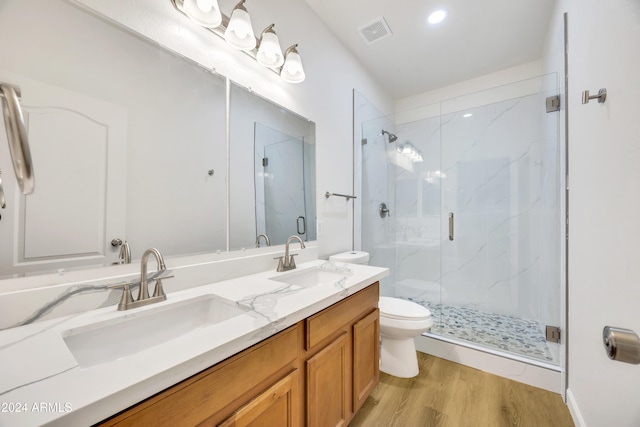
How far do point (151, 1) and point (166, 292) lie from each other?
47.5 inches

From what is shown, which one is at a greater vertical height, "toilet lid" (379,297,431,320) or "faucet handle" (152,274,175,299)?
"faucet handle" (152,274,175,299)

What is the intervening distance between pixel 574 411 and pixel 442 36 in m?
2.77

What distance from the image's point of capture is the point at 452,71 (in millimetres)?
2711

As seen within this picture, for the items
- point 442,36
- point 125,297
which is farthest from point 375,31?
point 125,297

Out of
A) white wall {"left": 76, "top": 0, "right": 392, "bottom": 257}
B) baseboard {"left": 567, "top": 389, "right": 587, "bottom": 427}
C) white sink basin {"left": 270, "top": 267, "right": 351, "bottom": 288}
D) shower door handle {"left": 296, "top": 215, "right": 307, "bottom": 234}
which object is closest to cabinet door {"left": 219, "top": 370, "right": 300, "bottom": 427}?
white sink basin {"left": 270, "top": 267, "right": 351, "bottom": 288}

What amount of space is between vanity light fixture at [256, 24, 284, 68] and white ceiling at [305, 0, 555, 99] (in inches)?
28.3

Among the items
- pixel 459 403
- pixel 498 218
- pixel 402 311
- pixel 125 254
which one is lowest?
pixel 459 403

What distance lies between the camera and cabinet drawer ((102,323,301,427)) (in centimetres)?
51

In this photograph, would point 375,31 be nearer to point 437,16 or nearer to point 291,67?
point 437,16

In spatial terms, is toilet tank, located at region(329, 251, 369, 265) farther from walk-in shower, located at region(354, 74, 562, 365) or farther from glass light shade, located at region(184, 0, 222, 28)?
glass light shade, located at region(184, 0, 222, 28)

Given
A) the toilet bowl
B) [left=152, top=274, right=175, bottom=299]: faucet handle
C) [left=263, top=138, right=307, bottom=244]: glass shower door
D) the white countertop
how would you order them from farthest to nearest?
the toilet bowl < [left=263, top=138, right=307, bottom=244]: glass shower door < [left=152, top=274, right=175, bottom=299]: faucet handle < the white countertop

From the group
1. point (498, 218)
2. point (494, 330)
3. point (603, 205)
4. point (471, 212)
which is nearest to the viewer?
point (603, 205)

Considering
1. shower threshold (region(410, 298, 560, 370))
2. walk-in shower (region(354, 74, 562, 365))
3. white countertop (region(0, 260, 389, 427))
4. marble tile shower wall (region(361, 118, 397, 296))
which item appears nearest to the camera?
white countertop (region(0, 260, 389, 427))

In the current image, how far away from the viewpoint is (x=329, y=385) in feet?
3.50
